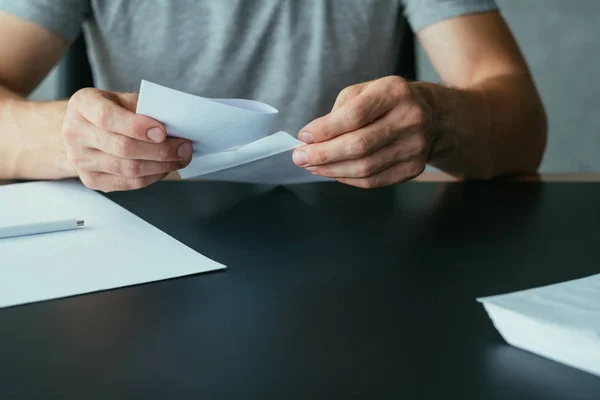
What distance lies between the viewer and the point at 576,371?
37 centimetres

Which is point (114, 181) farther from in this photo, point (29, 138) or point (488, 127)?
point (488, 127)

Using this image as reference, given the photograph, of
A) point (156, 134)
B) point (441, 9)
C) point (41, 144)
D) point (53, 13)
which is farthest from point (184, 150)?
point (441, 9)

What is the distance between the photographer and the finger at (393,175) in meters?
0.75

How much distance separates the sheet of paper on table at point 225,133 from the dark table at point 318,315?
5 centimetres

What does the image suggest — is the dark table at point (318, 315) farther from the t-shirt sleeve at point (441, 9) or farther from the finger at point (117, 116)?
the t-shirt sleeve at point (441, 9)

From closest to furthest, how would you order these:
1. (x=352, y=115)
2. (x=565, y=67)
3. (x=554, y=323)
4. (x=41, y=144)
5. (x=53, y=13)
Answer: (x=554, y=323) < (x=352, y=115) < (x=41, y=144) < (x=53, y=13) < (x=565, y=67)

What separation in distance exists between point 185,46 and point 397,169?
583mm

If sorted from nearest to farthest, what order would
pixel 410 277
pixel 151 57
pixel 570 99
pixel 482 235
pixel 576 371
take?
pixel 576 371 < pixel 410 277 < pixel 482 235 < pixel 151 57 < pixel 570 99

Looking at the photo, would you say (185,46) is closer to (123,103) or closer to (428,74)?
(123,103)

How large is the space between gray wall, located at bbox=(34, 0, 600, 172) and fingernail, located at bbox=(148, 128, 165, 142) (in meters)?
1.87

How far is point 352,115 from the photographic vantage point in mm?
679

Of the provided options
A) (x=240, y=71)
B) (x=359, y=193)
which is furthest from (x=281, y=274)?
(x=240, y=71)

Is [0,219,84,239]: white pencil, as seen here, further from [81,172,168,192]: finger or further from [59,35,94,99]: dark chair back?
[59,35,94,99]: dark chair back

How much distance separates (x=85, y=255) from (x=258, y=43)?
28.7 inches
